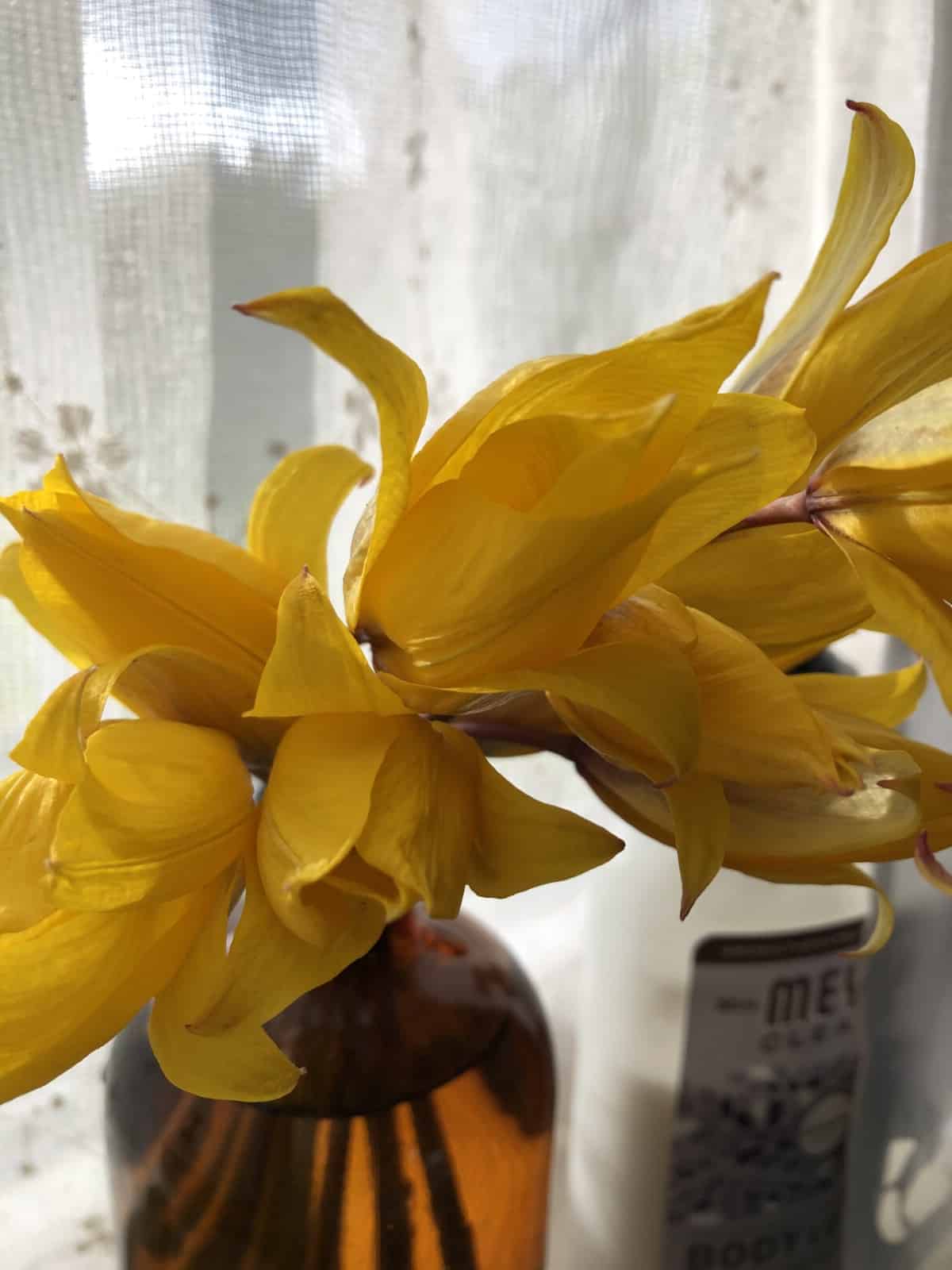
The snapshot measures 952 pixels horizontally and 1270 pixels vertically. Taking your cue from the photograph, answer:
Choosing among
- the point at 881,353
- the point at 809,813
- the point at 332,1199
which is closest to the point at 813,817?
the point at 809,813

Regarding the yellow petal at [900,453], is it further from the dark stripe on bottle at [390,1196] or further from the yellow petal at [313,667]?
the dark stripe on bottle at [390,1196]

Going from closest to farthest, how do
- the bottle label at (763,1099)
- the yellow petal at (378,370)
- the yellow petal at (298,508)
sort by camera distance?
the yellow petal at (378,370) → the yellow petal at (298,508) → the bottle label at (763,1099)

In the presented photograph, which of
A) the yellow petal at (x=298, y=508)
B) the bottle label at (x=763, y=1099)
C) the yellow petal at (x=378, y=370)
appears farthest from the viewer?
the bottle label at (x=763, y=1099)

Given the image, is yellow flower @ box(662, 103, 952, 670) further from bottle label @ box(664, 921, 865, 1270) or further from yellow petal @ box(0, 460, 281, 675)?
bottle label @ box(664, 921, 865, 1270)

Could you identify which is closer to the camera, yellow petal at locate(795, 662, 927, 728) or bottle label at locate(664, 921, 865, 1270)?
yellow petal at locate(795, 662, 927, 728)

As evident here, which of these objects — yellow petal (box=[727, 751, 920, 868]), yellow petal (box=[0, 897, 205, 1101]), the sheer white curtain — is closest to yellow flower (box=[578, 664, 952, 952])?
yellow petal (box=[727, 751, 920, 868])

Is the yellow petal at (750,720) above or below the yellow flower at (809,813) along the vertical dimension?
above

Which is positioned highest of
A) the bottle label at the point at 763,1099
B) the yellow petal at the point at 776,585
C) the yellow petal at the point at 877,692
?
the yellow petal at the point at 776,585

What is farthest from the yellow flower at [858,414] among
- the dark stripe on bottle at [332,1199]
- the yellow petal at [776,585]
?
the dark stripe on bottle at [332,1199]
